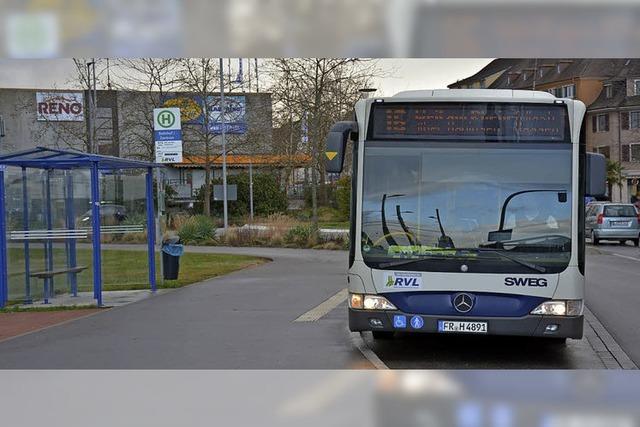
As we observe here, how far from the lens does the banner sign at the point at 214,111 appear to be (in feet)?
111

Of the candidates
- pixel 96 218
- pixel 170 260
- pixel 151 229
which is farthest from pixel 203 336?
pixel 170 260

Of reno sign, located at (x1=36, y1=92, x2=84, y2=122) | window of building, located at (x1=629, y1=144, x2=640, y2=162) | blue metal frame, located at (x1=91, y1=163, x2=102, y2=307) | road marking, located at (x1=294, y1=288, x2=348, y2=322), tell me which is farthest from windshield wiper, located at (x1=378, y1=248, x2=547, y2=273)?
window of building, located at (x1=629, y1=144, x2=640, y2=162)

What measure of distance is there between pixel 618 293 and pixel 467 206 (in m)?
8.82

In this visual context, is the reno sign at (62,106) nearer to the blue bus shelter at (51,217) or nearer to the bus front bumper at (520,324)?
the blue bus shelter at (51,217)

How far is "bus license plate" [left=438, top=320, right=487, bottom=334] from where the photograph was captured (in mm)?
8469

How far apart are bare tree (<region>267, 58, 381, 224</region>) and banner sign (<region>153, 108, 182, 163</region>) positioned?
13.3m

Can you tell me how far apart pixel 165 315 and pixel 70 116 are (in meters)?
23.3

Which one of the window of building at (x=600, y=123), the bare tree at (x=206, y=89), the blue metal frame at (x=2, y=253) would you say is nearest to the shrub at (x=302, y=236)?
the bare tree at (x=206, y=89)

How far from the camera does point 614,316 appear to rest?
42.7 ft

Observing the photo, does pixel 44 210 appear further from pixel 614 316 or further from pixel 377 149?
pixel 614 316

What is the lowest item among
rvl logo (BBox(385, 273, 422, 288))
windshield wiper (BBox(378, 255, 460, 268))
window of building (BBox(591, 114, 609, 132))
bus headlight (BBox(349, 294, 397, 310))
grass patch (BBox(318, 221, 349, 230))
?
grass patch (BBox(318, 221, 349, 230))

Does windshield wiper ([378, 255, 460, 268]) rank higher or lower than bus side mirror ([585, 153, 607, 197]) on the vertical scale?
lower
